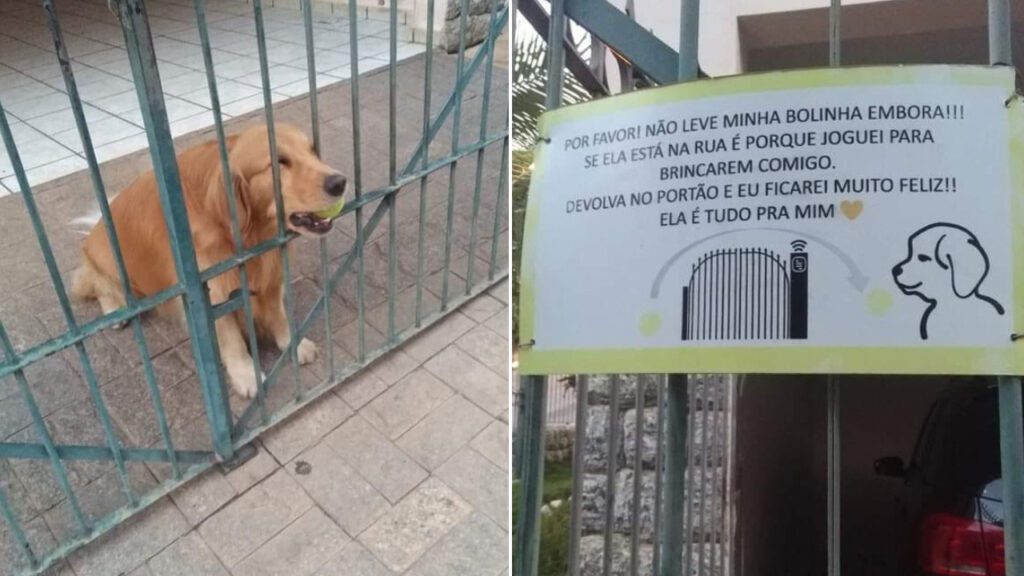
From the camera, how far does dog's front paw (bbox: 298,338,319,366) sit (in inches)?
120

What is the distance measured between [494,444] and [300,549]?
739 mm

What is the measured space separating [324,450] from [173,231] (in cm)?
99

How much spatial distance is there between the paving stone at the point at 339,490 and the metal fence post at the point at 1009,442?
1.94 metres

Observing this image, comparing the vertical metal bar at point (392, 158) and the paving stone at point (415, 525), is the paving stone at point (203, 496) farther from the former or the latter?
the vertical metal bar at point (392, 158)

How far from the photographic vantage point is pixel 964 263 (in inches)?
35.9

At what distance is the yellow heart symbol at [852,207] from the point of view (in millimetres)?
924

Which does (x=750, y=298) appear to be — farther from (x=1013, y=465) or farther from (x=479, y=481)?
(x=479, y=481)

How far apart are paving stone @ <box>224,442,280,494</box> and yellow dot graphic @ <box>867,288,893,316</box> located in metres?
2.21

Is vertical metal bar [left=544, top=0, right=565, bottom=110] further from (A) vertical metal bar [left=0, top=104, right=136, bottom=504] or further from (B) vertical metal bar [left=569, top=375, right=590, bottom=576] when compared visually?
(A) vertical metal bar [left=0, top=104, right=136, bottom=504]

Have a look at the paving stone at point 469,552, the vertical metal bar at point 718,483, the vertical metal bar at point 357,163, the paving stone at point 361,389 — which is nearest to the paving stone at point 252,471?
the paving stone at point 361,389

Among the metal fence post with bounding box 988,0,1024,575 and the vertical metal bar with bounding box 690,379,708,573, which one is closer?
the metal fence post with bounding box 988,0,1024,575

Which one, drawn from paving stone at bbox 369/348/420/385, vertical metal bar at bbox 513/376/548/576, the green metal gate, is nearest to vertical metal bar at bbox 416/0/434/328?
the green metal gate

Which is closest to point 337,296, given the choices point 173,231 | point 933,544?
point 173,231

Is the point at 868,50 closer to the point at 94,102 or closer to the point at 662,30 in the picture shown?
the point at 662,30
